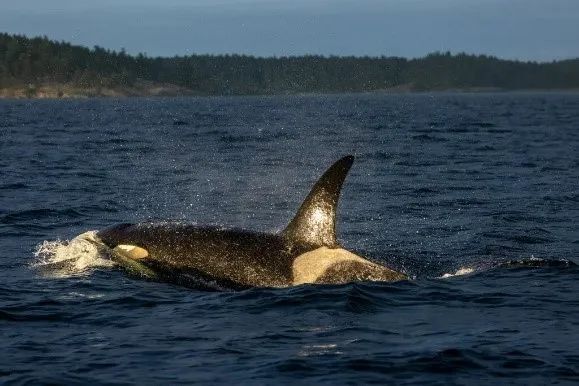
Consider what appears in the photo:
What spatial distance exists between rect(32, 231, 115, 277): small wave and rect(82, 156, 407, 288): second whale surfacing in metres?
1.10

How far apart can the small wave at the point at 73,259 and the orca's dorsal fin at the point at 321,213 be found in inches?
123

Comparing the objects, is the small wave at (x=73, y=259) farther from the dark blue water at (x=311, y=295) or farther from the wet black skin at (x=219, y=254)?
the wet black skin at (x=219, y=254)

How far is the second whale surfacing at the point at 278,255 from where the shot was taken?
13.4 meters

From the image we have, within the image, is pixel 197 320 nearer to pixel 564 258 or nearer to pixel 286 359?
pixel 286 359

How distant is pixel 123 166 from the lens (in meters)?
34.1

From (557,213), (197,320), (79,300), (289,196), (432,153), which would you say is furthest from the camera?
(432,153)

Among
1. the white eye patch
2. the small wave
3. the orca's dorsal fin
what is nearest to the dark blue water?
the small wave

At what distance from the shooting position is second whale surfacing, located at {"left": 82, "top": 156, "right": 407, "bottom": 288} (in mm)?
13414

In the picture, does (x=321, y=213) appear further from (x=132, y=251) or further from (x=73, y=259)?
(x=73, y=259)

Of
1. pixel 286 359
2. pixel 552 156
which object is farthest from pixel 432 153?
pixel 286 359

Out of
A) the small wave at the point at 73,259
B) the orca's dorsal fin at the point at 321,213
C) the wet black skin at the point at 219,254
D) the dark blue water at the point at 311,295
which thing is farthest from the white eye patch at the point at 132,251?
the orca's dorsal fin at the point at 321,213

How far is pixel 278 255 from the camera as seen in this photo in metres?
13.6

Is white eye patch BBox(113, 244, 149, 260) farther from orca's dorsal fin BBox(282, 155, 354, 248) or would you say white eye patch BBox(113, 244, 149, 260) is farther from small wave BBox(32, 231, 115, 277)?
orca's dorsal fin BBox(282, 155, 354, 248)

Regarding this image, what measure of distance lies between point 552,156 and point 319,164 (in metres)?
8.72
